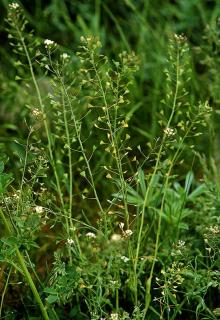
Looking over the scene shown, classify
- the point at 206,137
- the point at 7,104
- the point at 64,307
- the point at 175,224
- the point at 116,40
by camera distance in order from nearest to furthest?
the point at 64,307 → the point at 175,224 → the point at 206,137 → the point at 7,104 → the point at 116,40

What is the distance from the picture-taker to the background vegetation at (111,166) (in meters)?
1.86

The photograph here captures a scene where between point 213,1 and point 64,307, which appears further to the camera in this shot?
point 213,1

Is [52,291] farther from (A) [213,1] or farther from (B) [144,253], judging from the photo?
(A) [213,1]

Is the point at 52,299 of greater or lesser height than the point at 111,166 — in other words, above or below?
above

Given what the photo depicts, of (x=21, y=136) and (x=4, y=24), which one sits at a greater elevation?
(x=4, y=24)

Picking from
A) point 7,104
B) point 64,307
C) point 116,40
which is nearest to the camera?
point 64,307

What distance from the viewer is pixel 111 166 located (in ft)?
9.27

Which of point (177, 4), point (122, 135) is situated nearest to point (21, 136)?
point (122, 135)

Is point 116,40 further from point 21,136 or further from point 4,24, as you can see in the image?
point 21,136

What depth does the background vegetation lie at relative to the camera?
1860mm

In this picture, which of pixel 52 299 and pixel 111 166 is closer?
pixel 52 299

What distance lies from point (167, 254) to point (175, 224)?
145 millimetres

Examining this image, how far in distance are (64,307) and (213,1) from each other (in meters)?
2.22

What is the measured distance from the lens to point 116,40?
3.66m
